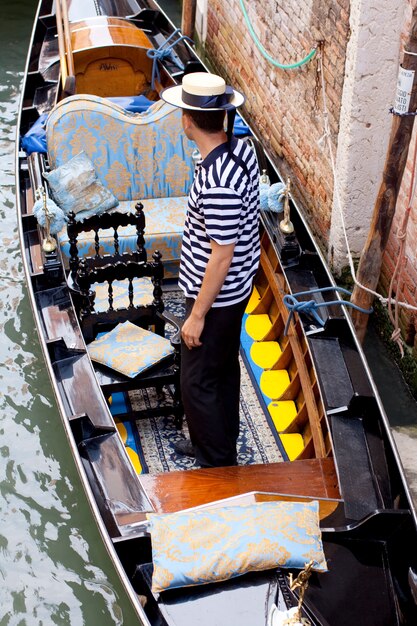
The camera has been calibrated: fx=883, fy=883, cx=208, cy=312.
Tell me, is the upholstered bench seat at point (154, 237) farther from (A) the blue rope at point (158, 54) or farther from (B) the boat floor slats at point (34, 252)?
(A) the blue rope at point (158, 54)

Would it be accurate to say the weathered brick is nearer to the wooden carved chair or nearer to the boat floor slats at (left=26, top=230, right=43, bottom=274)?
the wooden carved chair

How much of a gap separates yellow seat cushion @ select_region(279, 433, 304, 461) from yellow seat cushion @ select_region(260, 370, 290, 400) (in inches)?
8.0

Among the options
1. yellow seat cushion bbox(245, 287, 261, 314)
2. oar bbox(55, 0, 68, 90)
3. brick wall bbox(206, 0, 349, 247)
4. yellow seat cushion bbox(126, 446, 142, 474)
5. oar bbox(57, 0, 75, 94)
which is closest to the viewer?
yellow seat cushion bbox(126, 446, 142, 474)

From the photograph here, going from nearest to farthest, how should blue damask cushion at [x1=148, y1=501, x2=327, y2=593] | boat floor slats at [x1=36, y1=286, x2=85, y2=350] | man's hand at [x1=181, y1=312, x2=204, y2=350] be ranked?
1. blue damask cushion at [x1=148, y1=501, x2=327, y2=593]
2. man's hand at [x1=181, y1=312, x2=204, y2=350]
3. boat floor slats at [x1=36, y1=286, x2=85, y2=350]

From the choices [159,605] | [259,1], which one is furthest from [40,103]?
[159,605]

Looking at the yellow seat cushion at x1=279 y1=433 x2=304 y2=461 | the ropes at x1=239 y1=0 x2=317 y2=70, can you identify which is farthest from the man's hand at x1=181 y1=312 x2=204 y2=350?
the ropes at x1=239 y1=0 x2=317 y2=70

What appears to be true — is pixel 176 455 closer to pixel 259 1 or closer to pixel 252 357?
pixel 252 357

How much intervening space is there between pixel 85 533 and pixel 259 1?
3.38 meters

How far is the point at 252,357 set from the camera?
347cm

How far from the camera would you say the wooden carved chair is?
3059 millimetres

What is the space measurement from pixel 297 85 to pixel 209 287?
2.43 m

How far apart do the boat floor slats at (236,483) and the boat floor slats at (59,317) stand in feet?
2.13

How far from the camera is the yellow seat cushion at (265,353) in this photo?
3.43m

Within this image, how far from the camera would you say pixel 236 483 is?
257cm
